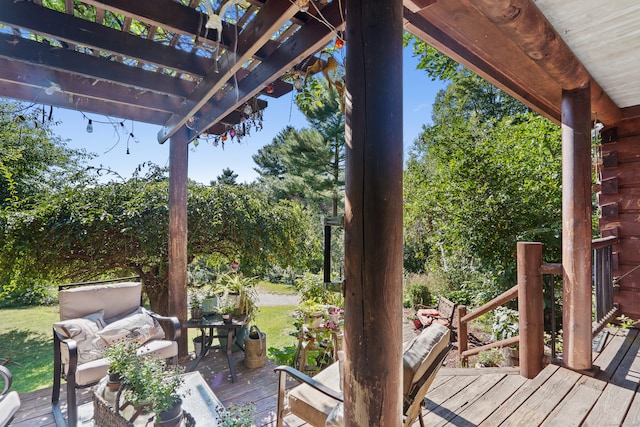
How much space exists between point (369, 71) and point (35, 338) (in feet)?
24.0

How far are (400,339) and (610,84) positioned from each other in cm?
275

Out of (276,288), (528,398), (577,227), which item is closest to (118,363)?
(528,398)

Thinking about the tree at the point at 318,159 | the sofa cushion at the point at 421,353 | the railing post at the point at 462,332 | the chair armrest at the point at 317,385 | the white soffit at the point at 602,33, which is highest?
the tree at the point at 318,159

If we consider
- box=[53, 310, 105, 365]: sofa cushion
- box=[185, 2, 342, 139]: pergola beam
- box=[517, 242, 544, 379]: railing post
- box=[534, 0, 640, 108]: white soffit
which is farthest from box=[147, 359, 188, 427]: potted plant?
box=[534, 0, 640, 108]: white soffit

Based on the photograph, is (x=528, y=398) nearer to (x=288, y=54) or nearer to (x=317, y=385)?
(x=317, y=385)

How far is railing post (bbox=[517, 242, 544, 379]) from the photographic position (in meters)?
2.14

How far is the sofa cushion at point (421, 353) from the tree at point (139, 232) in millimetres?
2696

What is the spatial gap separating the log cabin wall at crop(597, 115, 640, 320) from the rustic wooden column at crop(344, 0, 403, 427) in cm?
328

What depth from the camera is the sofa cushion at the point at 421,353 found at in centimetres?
144

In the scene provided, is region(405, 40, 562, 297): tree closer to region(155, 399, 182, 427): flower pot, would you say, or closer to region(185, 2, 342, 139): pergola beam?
region(185, 2, 342, 139): pergola beam

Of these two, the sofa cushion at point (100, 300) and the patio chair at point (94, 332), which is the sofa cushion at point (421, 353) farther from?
the sofa cushion at point (100, 300)

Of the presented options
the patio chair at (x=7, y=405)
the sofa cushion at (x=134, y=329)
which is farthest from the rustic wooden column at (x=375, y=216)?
the sofa cushion at (x=134, y=329)

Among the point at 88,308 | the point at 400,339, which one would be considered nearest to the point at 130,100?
the point at 88,308

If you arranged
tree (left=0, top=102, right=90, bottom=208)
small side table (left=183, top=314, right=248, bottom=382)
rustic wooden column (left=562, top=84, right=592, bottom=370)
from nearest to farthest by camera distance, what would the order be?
rustic wooden column (left=562, top=84, right=592, bottom=370) < small side table (left=183, top=314, right=248, bottom=382) < tree (left=0, top=102, right=90, bottom=208)
